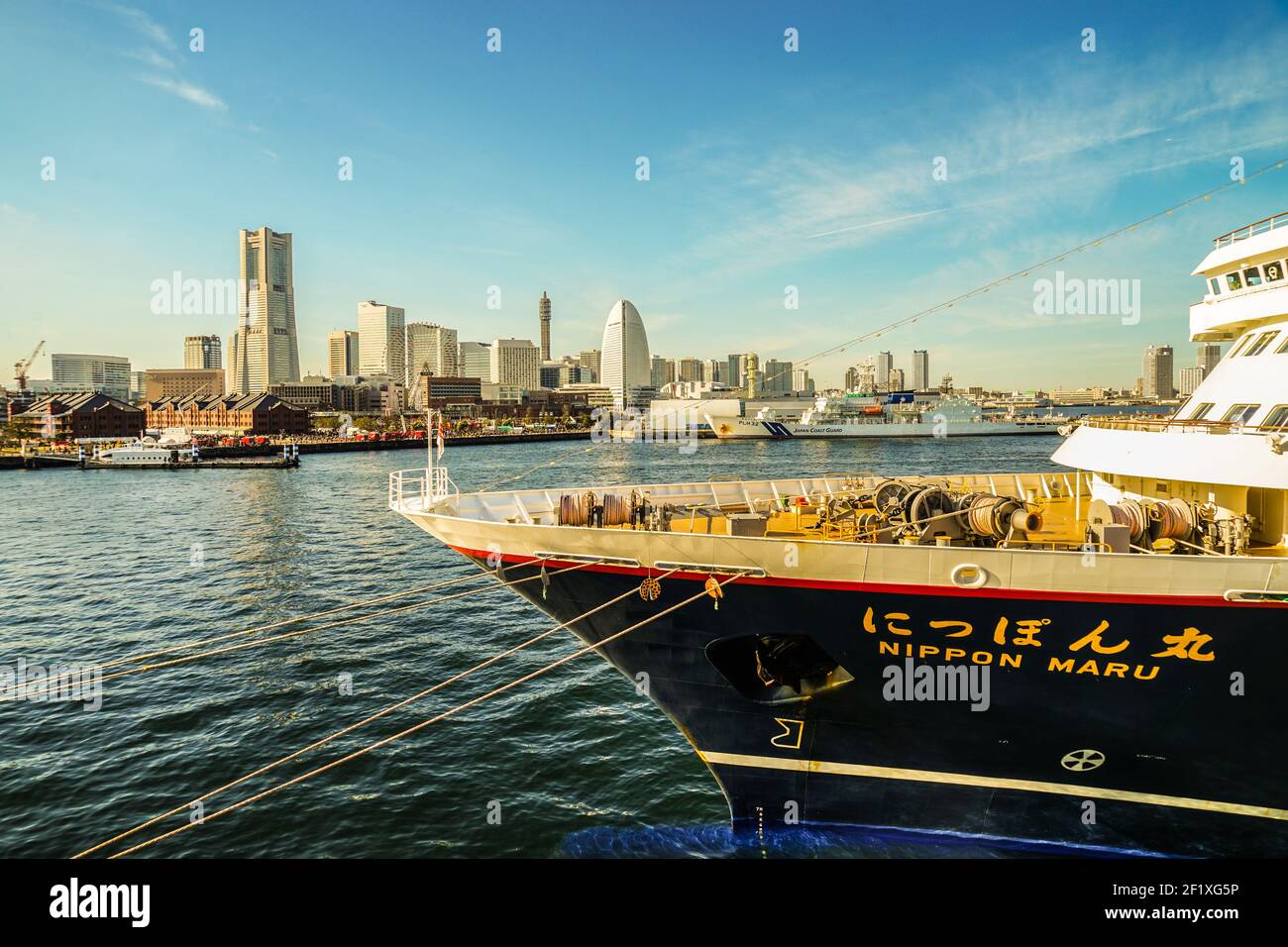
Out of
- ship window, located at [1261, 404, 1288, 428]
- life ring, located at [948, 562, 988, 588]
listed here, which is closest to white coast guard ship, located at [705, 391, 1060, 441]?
ship window, located at [1261, 404, 1288, 428]

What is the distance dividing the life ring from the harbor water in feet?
22.5

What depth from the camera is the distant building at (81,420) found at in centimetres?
13975

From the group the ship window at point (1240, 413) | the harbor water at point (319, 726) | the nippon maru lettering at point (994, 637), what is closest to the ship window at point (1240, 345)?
the nippon maru lettering at point (994, 637)

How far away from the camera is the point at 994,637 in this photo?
10180 mm

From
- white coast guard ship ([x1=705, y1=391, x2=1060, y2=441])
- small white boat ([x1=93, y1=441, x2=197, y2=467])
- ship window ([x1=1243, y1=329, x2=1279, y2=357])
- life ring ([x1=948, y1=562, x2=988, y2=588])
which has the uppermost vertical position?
white coast guard ship ([x1=705, y1=391, x2=1060, y2=441])

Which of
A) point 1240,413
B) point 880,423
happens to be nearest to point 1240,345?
point 1240,413

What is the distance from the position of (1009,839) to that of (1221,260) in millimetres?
12118

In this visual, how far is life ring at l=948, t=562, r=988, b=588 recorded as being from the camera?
9.94m

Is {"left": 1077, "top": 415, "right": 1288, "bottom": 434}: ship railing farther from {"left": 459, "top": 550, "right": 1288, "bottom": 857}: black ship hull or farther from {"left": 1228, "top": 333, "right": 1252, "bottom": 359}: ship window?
{"left": 459, "top": 550, "right": 1288, "bottom": 857}: black ship hull

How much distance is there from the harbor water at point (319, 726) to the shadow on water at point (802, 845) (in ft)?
0.27

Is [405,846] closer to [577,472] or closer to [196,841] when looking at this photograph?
[196,841]

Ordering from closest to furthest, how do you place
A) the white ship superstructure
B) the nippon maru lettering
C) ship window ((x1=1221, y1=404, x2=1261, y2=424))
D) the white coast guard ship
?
the nippon maru lettering, the white ship superstructure, ship window ((x1=1221, y1=404, x2=1261, y2=424)), the white coast guard ship
